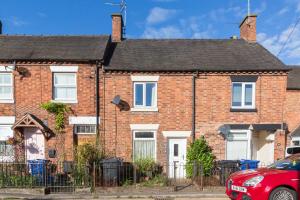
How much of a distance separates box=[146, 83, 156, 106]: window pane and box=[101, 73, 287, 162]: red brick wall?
36 cm

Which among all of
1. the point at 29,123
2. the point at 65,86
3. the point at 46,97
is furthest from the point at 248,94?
the point at 29,123

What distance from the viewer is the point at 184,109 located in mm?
13609

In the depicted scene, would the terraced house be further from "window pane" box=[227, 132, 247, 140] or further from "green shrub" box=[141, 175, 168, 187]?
"green shrub" box=[141, 175, 168, 187]

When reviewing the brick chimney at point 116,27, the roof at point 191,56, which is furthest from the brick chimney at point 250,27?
the brick chimney at point 116,27

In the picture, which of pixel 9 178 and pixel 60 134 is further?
pixel 60 134

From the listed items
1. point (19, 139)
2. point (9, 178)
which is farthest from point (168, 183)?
point (19, 139)

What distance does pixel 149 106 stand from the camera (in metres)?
13.7

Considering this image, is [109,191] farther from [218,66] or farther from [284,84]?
[284,84]

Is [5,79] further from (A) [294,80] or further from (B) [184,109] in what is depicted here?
(A) [294,80]

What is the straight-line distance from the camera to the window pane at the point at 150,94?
1373 cm

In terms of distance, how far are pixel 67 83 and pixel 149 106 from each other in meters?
4.14

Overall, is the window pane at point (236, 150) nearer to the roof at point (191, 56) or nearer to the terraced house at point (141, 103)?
the terraced house at point (141, 103)

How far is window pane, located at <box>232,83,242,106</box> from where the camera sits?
45.1ft

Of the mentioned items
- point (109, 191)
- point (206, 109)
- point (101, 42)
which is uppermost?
point (101, 42)
